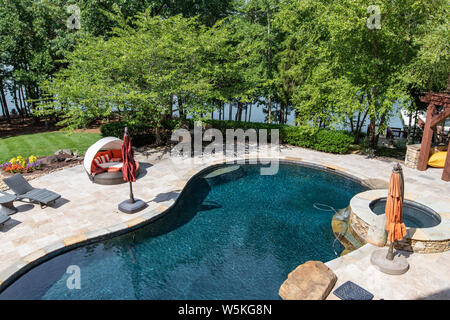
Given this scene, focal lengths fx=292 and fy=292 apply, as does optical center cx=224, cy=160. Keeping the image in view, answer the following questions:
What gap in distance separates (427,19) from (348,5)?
4.45 metres

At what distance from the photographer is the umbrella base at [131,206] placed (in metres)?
11.0

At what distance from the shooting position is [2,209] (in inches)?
417

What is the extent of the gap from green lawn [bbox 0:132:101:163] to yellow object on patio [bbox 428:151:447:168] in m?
20.4

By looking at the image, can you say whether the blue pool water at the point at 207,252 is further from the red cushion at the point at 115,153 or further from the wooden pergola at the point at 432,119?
the red cushion at the point at 115,153

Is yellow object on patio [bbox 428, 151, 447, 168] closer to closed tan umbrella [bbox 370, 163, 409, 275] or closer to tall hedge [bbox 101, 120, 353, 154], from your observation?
tall hedge [bbox 101, 120, 353, 154]

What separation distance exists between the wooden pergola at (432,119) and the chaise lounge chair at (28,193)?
57.6 feet

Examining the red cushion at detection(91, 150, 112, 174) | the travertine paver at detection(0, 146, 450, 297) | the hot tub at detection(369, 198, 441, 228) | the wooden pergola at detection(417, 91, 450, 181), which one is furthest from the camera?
the wooden pergola at detection(417, 91, 450, 181)

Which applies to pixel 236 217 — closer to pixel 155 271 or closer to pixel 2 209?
pixel 155 271

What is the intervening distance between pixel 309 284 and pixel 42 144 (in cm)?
1943

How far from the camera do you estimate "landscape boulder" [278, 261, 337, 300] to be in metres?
→ 7.02

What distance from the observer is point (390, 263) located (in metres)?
7.88

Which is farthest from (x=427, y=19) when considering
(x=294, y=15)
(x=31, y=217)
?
(x=31, y=217)

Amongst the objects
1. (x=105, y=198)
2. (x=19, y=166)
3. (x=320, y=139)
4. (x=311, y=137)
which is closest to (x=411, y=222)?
(x=320, y=139)

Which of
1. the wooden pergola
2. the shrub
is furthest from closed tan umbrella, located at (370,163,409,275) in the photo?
the shrub
